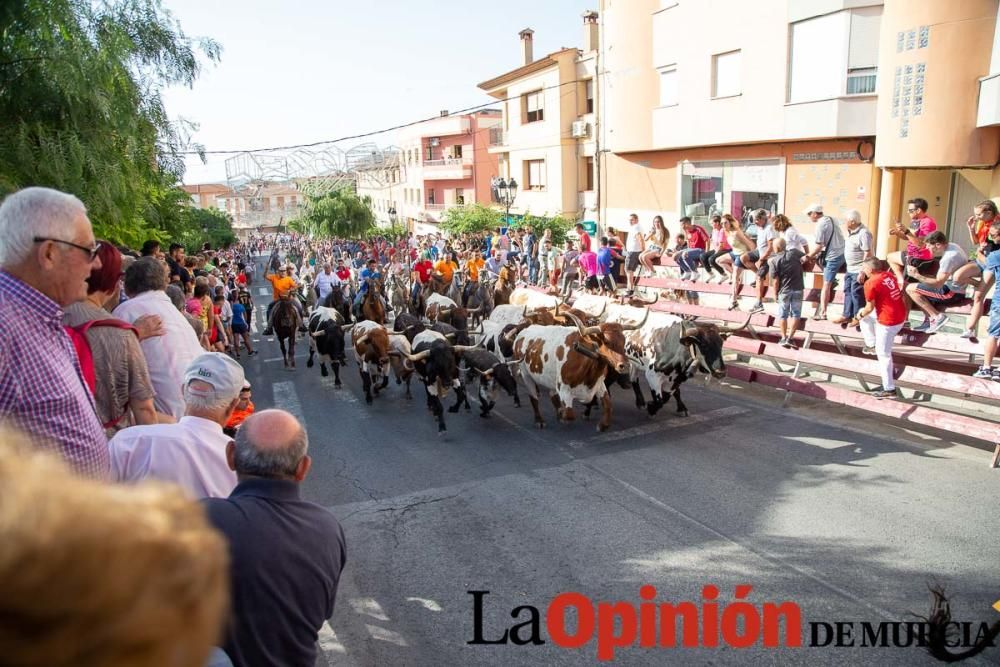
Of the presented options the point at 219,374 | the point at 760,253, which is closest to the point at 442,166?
the point at 760,253

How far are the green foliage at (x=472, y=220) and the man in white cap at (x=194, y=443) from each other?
26.5 m

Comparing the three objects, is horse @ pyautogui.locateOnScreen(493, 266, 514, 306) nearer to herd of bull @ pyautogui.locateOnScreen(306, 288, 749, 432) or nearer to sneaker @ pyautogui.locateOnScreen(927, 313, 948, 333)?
herd of bull @ pyautogui.locateOnScreen(306, 288, 749, 432)

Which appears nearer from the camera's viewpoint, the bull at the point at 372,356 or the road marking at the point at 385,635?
the road marking at the point at 385,635

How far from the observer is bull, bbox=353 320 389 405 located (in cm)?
1152

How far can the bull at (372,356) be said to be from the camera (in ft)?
37.8

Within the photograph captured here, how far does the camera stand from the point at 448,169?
4566 centimetres

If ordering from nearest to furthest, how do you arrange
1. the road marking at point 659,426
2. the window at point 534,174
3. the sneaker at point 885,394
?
the sneaker at point 885,394 → the road marking at point 659,426 → the window at point 534,174

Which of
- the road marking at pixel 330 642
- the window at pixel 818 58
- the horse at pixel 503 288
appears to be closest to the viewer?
the road marking at pixel 330 642

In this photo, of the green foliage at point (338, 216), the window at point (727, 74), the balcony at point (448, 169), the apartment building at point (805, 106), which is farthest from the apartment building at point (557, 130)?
the green foliage at point (338, 216)

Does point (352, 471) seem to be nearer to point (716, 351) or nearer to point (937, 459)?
point (716, 351)

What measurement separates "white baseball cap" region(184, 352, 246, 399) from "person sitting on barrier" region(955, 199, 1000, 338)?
9.41m

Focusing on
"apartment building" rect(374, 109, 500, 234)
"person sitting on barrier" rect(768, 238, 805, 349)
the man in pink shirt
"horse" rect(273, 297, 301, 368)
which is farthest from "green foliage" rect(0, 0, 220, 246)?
"apartment building" rect(374, 109, 500, 234)

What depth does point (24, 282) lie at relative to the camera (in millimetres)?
2811

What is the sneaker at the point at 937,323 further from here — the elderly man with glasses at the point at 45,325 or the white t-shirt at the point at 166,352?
the elderly man with glasses at the point at 45,325
